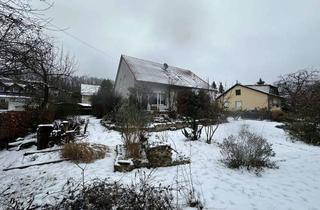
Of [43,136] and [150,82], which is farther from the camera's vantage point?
[150,82]

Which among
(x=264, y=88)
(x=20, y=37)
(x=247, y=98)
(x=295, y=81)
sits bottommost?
(x=20, y=37)

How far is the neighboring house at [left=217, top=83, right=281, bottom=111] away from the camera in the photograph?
30281mm

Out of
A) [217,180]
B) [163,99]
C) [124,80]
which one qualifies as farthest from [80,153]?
[124,80]

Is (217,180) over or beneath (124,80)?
beneath

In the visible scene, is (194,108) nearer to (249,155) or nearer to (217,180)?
(249,155)

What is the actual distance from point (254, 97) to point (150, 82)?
2084 centimetres

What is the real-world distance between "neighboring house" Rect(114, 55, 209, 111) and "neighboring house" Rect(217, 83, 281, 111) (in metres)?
12.4

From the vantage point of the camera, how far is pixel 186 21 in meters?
12.0

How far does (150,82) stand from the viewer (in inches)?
780

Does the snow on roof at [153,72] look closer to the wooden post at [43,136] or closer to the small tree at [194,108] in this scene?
the small tree at [194,108]

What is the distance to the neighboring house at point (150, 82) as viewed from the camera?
62.7 ft


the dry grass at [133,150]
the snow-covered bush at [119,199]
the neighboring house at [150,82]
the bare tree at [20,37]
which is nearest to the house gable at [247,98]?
the neighboring house at [150,82]

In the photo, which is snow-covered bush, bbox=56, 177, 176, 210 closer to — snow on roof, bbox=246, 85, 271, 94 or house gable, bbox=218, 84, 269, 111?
house gable, bbox=218, 84, 269, 111

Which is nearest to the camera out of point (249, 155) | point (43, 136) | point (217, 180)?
point (217, 180)
